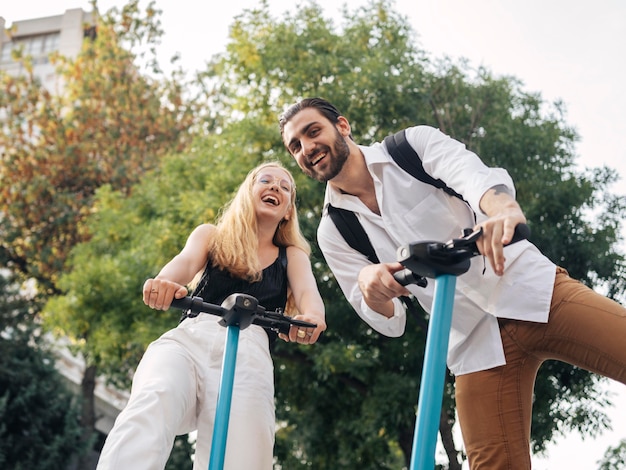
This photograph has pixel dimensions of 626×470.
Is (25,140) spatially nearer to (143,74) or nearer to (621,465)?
(143,74)

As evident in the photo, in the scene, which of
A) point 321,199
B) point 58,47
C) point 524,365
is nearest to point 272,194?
point 524,365

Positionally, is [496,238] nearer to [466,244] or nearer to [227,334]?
[466,244]

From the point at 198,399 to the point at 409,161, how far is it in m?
1.23

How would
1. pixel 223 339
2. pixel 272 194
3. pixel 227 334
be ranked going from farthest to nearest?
pixel 272 194
pixel 223 339
pixel 227 334

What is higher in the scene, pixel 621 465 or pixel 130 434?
pixel 621 465

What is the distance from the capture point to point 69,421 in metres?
14.8

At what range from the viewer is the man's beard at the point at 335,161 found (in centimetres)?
290

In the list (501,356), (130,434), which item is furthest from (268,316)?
(501,356)

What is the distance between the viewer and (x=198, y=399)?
295cm

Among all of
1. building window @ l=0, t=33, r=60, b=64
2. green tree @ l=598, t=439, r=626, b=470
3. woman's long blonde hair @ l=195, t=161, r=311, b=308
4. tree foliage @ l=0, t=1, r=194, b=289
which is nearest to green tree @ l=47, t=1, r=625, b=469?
green tree @ l=598, t=439, r=626, b=470

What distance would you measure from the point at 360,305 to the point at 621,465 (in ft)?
31.0

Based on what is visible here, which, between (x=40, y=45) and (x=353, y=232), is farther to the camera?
(x=40, y=45)

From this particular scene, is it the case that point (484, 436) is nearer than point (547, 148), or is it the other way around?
point (484, 436)

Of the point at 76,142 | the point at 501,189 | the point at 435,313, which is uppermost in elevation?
the point at 76,142
